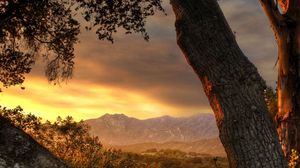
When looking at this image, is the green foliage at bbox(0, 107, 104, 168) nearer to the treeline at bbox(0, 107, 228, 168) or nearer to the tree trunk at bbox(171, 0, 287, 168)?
the treeline at bbox(0, 107, 228, 168)

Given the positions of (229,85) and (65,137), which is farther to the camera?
(65,137)

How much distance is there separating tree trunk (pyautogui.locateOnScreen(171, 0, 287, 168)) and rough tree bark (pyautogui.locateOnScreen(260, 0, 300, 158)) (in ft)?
20.4

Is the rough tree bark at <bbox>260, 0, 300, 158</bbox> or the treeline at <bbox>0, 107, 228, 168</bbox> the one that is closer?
the treeline at <bbox>0, 107, 228, 168</bbox>

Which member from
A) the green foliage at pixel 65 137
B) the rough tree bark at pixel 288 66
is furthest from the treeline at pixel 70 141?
the rough tree bark at pixel 288 66

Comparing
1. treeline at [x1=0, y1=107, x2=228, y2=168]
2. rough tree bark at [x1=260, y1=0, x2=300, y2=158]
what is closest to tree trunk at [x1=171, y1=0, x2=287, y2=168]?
treeline at [x1=0, y1=107, x2=228, y2=168]

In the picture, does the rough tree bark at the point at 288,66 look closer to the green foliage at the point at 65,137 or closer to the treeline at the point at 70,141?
the treeline at the point at 70,141

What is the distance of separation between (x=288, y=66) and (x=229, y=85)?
7.33 m

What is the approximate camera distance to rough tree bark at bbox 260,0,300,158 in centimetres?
1278

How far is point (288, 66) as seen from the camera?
1341 cm

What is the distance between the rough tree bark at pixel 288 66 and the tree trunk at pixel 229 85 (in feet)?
20.4

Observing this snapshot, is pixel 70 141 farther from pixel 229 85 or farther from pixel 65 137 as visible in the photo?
pixel 229 85

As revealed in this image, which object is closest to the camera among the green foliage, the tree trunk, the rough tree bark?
the tree trunk

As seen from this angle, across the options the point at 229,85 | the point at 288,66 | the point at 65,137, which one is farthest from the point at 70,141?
the point at 229,85

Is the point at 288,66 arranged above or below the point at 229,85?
above
